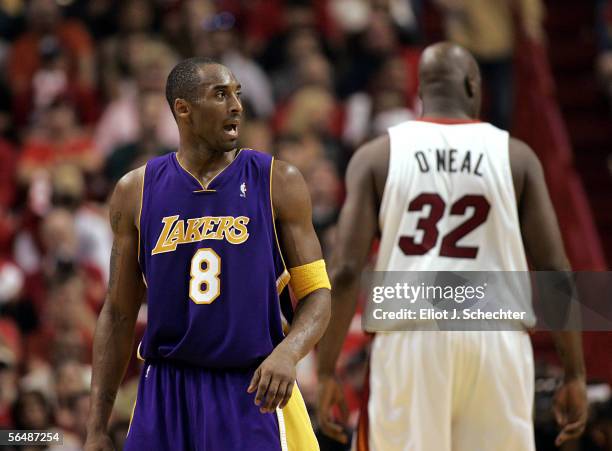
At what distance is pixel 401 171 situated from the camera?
5.82 meters

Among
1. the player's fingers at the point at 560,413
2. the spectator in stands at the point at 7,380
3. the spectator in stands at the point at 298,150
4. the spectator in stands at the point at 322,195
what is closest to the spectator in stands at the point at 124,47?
the spectator in stands at the point at 298,150

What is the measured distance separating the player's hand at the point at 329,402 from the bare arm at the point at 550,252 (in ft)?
3.37

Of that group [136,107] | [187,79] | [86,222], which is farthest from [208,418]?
[136,107]

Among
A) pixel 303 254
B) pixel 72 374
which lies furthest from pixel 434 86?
pixel 72 374

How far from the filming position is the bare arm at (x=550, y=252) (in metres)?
5.72

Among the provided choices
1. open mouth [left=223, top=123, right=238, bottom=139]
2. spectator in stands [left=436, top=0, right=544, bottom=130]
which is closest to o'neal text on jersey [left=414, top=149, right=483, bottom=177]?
open mouth [left=223, top=123, right=238, bottom=139]

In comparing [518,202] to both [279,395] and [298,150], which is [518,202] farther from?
[298,150]

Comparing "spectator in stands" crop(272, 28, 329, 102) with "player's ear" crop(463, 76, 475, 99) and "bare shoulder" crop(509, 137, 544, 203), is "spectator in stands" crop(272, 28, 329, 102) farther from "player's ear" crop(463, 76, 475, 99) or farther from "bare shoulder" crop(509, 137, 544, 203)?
"bare shoulder" crop(509, 137, 544, 203)

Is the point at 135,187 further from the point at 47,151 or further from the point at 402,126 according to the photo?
the point at 47,151

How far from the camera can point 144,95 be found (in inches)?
428

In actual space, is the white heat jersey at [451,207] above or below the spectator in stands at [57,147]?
below

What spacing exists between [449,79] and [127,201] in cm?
187

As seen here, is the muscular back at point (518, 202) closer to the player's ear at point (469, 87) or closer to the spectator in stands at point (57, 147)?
the player's ear at point (469, 87)

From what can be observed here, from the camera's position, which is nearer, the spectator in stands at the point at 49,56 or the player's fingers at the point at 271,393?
the player's fingers at the point at 271,393
